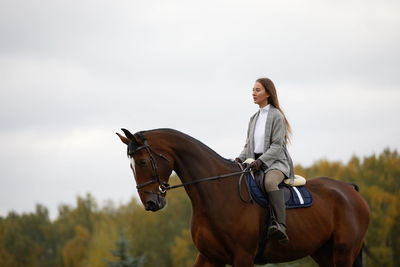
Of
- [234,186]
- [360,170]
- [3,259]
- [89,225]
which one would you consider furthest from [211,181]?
[89,225]

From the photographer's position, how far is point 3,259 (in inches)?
2753

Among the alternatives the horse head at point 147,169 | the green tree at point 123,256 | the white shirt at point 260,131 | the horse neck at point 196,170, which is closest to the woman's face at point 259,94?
the white shirt at point 260,131

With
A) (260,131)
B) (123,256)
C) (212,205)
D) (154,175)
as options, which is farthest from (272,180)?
(123,256)

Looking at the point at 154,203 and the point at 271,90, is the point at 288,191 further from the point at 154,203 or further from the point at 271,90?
the point at 154,203

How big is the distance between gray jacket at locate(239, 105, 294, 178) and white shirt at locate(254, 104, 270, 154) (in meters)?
0.06

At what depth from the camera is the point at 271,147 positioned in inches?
311

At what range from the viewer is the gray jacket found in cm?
786

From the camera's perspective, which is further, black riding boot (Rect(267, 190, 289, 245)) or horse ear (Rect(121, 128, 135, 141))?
black riding boot (Rect(267, 190, 289, 245))

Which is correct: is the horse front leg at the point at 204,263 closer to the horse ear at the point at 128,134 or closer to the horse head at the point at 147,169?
the horse head at the point at 147,169

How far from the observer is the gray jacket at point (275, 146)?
7.86 m

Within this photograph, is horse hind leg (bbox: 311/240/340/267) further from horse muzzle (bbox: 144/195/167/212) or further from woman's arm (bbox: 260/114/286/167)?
horse muzzle (bbox: 144/195/167/212)

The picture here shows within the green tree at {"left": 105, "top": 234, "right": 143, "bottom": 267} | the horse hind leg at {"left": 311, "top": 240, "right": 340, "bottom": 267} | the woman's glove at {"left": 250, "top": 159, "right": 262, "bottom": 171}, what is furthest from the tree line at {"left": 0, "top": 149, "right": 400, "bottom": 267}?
the woman's glove at {"left": 250, "top": 159, "right": 262, "bottom": 171}

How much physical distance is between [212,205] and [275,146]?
51.5 inches

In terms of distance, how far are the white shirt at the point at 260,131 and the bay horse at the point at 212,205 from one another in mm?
478
